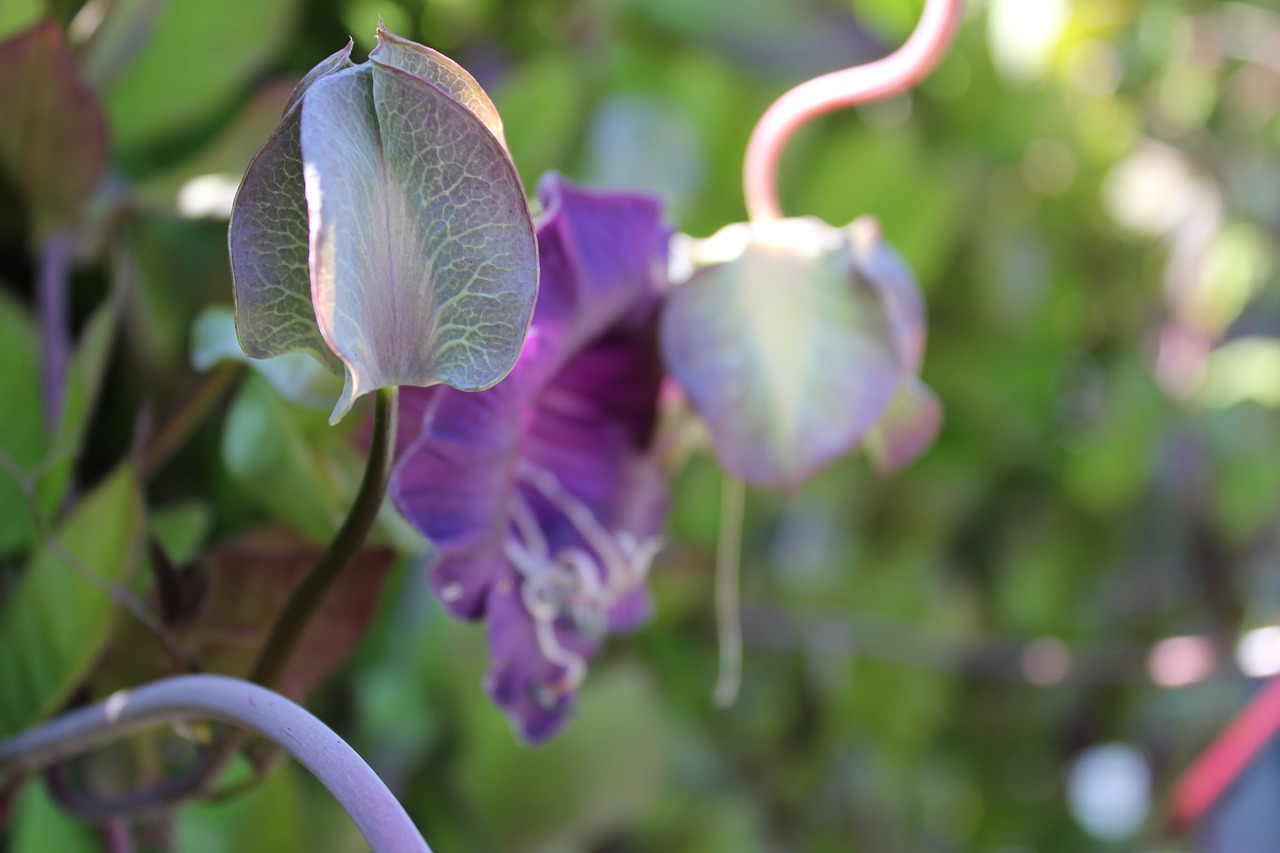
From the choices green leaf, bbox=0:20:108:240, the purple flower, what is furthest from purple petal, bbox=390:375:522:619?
green leaf, bbox=0:20:108:240

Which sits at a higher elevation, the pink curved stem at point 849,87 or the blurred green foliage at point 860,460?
the pink curved stem at point 849,87

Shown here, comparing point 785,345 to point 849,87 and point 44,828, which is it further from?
point 44,828

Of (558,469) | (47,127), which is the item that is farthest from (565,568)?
(47,127)

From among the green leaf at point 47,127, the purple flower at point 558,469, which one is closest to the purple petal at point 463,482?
the purple flower at point 558,469

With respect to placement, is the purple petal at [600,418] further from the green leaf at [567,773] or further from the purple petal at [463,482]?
the green leaf at [567,773]

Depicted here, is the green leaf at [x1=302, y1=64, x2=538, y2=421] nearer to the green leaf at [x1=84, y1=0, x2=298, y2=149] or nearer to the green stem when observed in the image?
the green stem

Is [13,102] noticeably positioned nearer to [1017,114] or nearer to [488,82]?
[488,82]
